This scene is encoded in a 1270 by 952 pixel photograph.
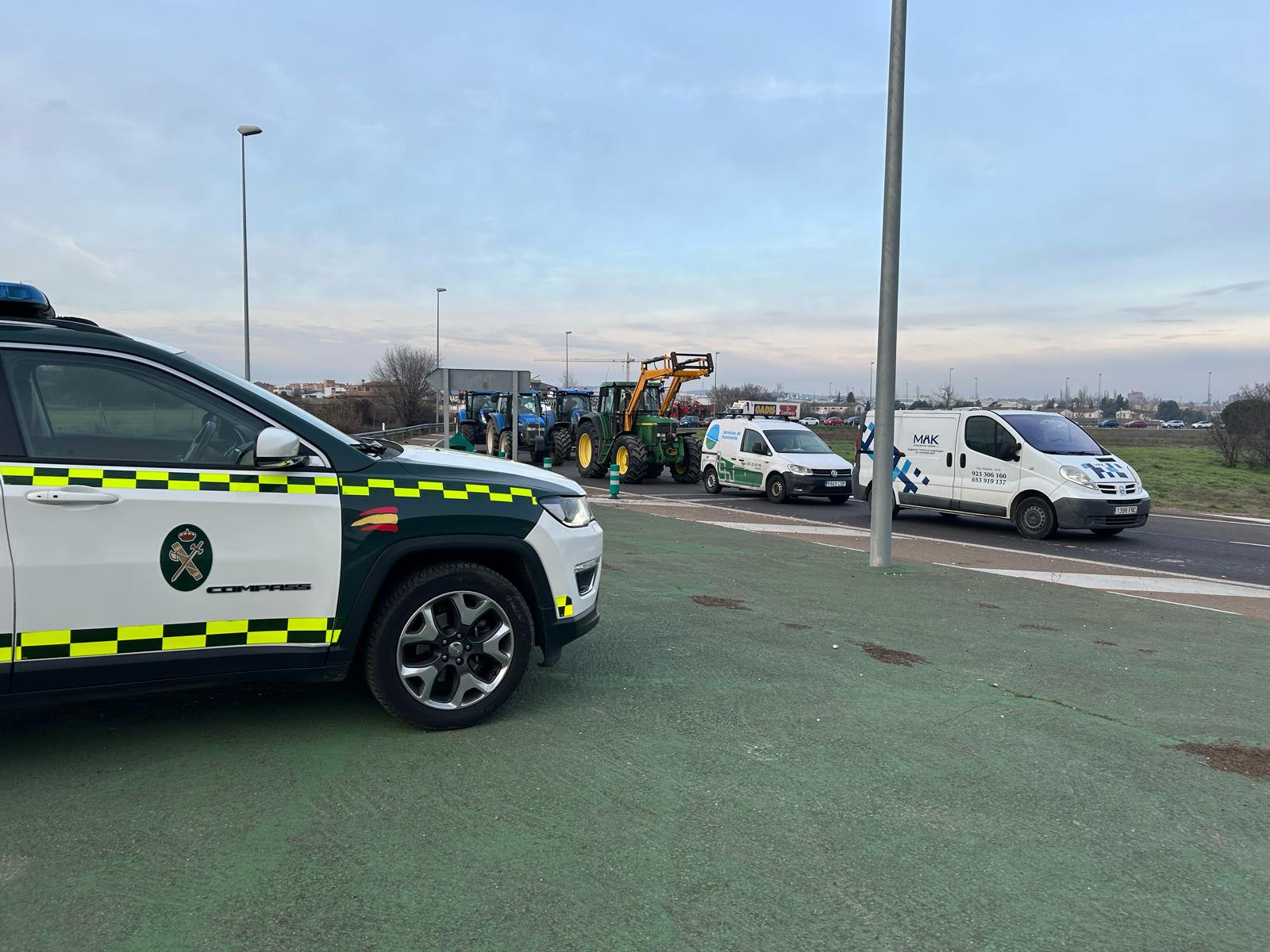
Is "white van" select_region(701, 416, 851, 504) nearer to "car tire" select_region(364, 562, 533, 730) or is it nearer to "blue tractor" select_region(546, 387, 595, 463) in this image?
"blue tractor" select_region(546, 387, 595, 463)

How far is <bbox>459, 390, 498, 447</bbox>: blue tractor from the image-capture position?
1369 inches

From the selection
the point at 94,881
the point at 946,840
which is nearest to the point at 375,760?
the point at 94,881

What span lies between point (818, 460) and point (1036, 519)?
5.48m

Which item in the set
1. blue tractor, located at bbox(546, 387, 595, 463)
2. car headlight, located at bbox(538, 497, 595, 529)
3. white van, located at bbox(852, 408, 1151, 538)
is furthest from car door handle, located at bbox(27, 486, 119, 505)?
blue tractor, located at bbox(546, 387, 595, 463)

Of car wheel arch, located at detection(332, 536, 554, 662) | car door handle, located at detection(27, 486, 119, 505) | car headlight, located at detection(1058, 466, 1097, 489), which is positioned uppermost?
car door handle, located at detection(27, 486, 119, 505)

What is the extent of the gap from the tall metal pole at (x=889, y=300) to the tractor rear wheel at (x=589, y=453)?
1396 centimetres

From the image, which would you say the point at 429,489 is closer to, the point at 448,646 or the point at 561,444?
the point at 448,646

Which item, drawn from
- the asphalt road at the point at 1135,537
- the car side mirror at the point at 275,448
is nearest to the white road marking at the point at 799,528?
the asphalt road at the point at 1135,537

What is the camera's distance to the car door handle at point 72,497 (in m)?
3.36

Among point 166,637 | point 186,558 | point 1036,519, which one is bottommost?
point 1036,519

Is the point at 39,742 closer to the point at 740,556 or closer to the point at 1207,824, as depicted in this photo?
the point at 1207,824

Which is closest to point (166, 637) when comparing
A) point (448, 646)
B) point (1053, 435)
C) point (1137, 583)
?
point (448, 646)

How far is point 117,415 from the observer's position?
12.0ft

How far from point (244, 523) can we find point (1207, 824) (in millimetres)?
Answer: 3950
